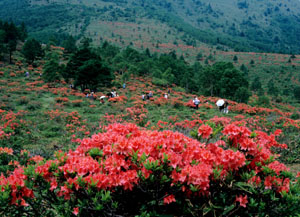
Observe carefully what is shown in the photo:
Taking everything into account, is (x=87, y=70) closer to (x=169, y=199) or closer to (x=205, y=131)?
(x=205, y=131)

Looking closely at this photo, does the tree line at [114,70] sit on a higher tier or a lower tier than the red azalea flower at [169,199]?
lower

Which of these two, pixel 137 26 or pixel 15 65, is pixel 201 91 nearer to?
pixel 15 65

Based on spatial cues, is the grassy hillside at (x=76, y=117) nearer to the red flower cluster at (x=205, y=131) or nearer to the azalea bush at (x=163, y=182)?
the red flower cluster at (x=205, y=131)

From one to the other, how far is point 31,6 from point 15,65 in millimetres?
107802

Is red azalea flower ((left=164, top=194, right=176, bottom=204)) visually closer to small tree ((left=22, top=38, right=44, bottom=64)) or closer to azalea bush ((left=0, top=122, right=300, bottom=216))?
azalea bush ((left=0, top=122, right=300, bottom=216))

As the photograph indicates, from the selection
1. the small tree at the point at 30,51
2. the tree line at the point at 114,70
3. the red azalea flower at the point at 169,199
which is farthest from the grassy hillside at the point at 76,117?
the small tree at the point at 30,51

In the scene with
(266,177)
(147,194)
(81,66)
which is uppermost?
(266,177)

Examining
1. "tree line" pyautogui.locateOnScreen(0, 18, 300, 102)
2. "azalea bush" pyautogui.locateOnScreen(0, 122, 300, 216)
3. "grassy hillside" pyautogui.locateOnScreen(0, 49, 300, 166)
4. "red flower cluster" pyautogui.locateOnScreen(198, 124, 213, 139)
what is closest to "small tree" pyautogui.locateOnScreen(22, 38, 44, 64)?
"tree line" pyautogui.locateOnScreen(0, 18, 300, 102)

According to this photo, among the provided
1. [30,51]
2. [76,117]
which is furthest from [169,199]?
[30,51]

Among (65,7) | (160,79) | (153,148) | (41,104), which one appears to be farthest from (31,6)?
(153,148)

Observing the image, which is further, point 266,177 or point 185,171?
point 266,177

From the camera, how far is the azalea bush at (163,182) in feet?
6.84

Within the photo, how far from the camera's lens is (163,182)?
6.84 ft

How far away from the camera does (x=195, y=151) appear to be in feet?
7.89
